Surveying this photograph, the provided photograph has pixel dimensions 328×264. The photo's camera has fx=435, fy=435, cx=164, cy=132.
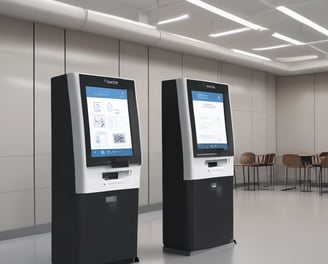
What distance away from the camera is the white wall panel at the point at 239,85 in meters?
12.1

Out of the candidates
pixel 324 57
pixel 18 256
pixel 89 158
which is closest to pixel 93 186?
pixel 89 158

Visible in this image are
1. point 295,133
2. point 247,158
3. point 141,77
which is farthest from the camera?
point 295,133

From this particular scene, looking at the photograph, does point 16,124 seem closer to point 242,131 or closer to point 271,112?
point 242,131

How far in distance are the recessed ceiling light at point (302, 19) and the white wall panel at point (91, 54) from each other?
330 centimetres

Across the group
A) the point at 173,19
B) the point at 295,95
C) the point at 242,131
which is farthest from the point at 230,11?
the point at 295,95

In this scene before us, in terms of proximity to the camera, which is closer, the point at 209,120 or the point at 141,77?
the point at 209,120

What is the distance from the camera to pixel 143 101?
A: 9273mm

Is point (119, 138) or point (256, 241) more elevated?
point (119, 138)

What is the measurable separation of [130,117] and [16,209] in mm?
3173

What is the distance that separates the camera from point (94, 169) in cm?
449

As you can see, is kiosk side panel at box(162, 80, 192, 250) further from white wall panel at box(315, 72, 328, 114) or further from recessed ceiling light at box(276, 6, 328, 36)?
white wall panel at box(315, 72, 328, 114)

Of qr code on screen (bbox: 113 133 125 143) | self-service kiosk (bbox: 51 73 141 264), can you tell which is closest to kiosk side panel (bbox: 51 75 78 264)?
self-service kiosk (bbox: 51 73 141 264)

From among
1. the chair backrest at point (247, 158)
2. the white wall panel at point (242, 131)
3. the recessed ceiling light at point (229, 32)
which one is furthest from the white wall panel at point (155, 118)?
the chair backrest at point (247, 158)

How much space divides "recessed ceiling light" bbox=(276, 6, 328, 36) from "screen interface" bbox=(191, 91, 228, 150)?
252 cm
